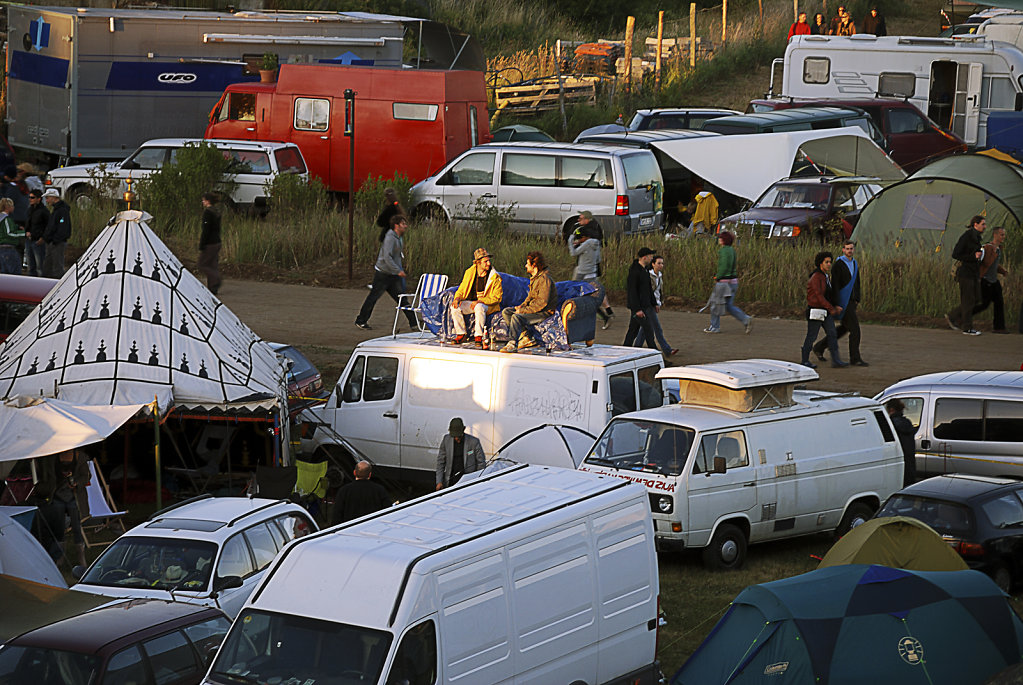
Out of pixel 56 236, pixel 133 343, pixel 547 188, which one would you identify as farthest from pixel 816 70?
pixel 133 343

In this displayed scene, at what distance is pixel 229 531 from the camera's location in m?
11.4

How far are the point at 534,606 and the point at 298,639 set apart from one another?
1589 mm

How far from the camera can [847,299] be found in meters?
20.2

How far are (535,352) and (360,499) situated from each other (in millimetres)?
3110

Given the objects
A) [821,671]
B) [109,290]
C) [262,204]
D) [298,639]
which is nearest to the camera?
[298,639]

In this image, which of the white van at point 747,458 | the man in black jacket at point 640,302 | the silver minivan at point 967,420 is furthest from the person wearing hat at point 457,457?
the man in black jacket at point 640,302

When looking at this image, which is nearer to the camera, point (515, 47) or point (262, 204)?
point (262, 204)

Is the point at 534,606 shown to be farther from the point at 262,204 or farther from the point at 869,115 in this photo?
the point at 869,115

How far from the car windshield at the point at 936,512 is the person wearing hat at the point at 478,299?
4578mm

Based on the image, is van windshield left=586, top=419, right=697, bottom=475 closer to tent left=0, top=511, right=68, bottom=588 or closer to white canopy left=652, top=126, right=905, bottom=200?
tent left=0, top=511, right=68, bottom=588

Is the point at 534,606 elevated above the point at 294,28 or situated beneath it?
situated beneath

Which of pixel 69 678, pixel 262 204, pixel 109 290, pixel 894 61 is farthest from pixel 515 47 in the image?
pixel 69 678

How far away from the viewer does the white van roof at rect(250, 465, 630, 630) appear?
8.62m

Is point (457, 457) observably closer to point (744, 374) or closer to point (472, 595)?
point (744, 374)
